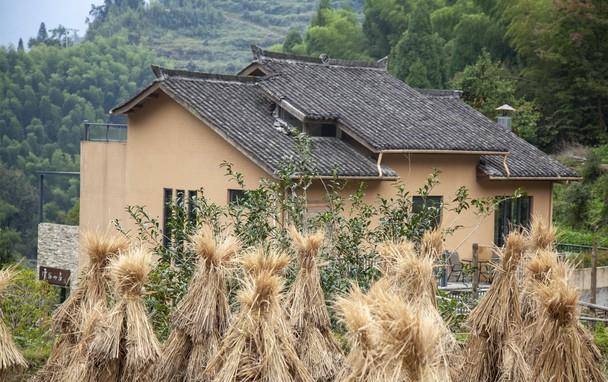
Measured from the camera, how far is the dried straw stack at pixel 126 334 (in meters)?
7.41

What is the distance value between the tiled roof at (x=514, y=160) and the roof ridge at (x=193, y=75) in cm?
462

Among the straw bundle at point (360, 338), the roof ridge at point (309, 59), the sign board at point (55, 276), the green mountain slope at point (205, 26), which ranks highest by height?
the green mountain slope at point (205, 26)

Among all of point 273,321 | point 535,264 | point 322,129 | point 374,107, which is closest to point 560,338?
point 535,264

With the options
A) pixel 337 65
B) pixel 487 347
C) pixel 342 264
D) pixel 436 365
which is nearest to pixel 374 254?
pixel 342 264

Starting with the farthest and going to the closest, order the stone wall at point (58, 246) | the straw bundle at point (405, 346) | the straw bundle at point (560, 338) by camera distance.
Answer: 1. the stone wall at point (58, 246)
2. the straw bundle at point (560, 338)
3. the straw bundle at point (405, 346)

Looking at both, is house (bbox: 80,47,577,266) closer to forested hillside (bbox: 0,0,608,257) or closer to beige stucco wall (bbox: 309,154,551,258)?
beige stucco wall (bbox: 309,154,551,258)

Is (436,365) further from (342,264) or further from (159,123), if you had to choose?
(159,123)

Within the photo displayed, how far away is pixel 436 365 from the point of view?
5.26 meters

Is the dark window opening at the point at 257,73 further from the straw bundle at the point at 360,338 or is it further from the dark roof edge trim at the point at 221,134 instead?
the straw bundle at the point at 360,338

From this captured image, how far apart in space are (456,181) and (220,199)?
4.99m

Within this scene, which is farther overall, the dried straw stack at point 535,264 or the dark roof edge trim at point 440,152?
the dark roof edge trim at point 440,152

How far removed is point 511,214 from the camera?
858 inches

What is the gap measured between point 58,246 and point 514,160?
32.5 ft

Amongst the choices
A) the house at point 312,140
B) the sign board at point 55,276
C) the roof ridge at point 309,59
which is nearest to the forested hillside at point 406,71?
the roof ridge at point 309,59
